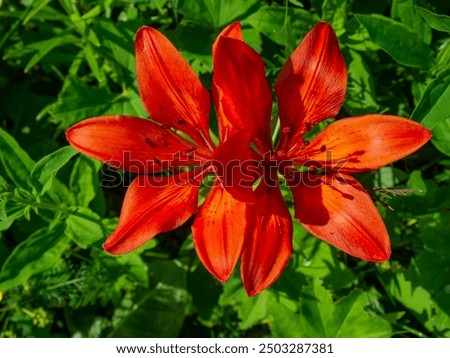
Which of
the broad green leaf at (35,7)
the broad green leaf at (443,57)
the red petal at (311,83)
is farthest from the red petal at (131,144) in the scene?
the broad green leaf at (443,57)

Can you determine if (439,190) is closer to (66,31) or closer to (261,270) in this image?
(261,270)

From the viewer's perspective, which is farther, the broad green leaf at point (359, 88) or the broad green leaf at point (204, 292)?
the broad green leaf at point (204, 292)

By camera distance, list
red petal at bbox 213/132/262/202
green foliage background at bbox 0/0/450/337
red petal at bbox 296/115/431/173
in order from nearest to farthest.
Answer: red petal at bbox 213/132/262/202 → red petal at bbox 296/115/431/173 → green foliage background at bbox 0/0/450/337

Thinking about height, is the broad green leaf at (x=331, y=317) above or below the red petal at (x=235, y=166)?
below

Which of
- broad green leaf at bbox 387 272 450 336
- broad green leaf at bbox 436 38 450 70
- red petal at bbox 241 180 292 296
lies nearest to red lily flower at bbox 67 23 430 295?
red petal at bbox 241 180 292 296

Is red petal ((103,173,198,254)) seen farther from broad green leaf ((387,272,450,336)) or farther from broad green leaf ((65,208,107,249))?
broad green leaf ((387,272,450,336))

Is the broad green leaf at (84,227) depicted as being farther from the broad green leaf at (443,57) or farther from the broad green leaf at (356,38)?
the broad green leaf at (443,57)
